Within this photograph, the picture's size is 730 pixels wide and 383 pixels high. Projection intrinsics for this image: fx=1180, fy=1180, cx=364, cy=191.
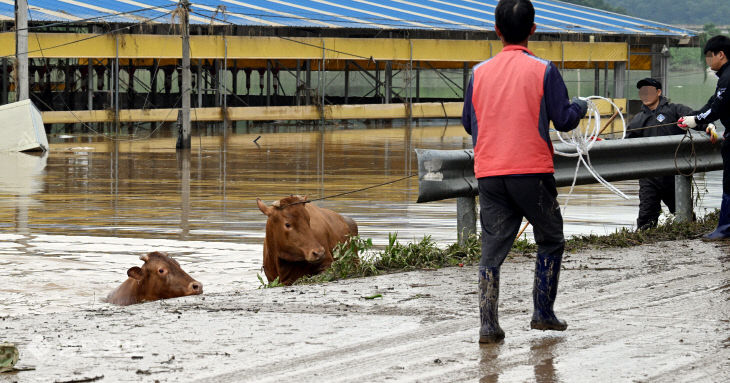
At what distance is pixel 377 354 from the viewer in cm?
625

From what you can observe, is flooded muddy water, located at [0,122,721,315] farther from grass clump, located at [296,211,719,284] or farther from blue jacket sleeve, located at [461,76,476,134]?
blue jacket sleeve, located at [461,76,476,134]

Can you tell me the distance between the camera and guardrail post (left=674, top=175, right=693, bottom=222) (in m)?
12.2

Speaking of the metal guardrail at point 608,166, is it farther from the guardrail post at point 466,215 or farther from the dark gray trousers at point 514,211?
the dark gray trousers at point 514,211

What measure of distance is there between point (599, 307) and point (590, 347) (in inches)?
50.1

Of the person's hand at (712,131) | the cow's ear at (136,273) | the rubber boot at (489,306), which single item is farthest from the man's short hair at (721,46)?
the cow's ear at (136,273)

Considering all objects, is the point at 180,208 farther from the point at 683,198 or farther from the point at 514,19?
the point at 514,19

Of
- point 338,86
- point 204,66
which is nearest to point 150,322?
point 204,66

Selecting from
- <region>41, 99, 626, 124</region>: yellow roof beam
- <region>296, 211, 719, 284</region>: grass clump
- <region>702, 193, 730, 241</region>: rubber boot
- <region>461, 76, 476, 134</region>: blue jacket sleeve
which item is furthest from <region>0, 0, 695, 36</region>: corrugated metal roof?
<region>461, 76, 476, 134</region>: blue jacket sleeve

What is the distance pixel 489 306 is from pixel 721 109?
5.31 m

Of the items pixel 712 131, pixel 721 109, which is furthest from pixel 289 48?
pixel 721 109

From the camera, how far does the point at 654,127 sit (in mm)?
12648

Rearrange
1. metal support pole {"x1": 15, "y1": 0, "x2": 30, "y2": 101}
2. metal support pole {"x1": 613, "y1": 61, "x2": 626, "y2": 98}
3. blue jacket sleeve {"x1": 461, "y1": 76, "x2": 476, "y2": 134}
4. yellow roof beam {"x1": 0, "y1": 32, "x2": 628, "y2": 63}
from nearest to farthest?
1. blue jacket sleeve {"x1": 461, "y1": 76, "x2": 476, "y2": 134}
2. metal support pole {"x1": 15, "y1": 0, "x2": 30, "y2": 101}
3. yellow roof beam {"x1": 0, "y1": 32, "x2": 628, "y2": 63}
4. metal support pole {"x1": 613, "y1": 61, "x2": 626, "y2": 98}

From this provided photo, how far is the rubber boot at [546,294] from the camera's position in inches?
265

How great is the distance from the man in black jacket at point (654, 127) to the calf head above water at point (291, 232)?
441 centimetres
